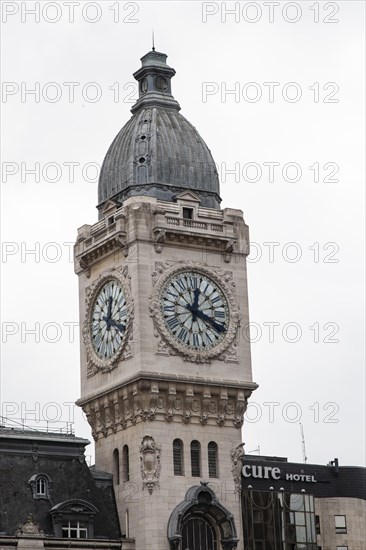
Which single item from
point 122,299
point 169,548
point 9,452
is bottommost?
point 169,548

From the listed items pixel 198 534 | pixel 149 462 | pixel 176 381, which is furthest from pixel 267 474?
pixel 149 462

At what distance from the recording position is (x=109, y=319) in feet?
373

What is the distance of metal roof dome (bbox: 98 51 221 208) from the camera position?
11538cm

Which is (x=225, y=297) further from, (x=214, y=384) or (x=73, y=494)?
(x=73, y=494)

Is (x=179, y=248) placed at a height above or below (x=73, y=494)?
above

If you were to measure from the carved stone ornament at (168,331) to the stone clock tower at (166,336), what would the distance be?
9 centimetres

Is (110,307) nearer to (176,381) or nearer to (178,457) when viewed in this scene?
(176,381)

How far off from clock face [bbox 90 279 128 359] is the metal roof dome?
679cm

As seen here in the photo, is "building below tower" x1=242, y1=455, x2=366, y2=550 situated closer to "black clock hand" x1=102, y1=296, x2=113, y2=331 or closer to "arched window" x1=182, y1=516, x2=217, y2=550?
"arched window" x1=182, y1=516, x2=217, y2=550

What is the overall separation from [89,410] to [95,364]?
319cm

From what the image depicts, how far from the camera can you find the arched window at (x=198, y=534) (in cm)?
10838

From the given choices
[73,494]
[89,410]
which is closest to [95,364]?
[89,410]

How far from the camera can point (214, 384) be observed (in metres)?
111

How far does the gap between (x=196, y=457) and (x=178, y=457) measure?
4.69 feet
